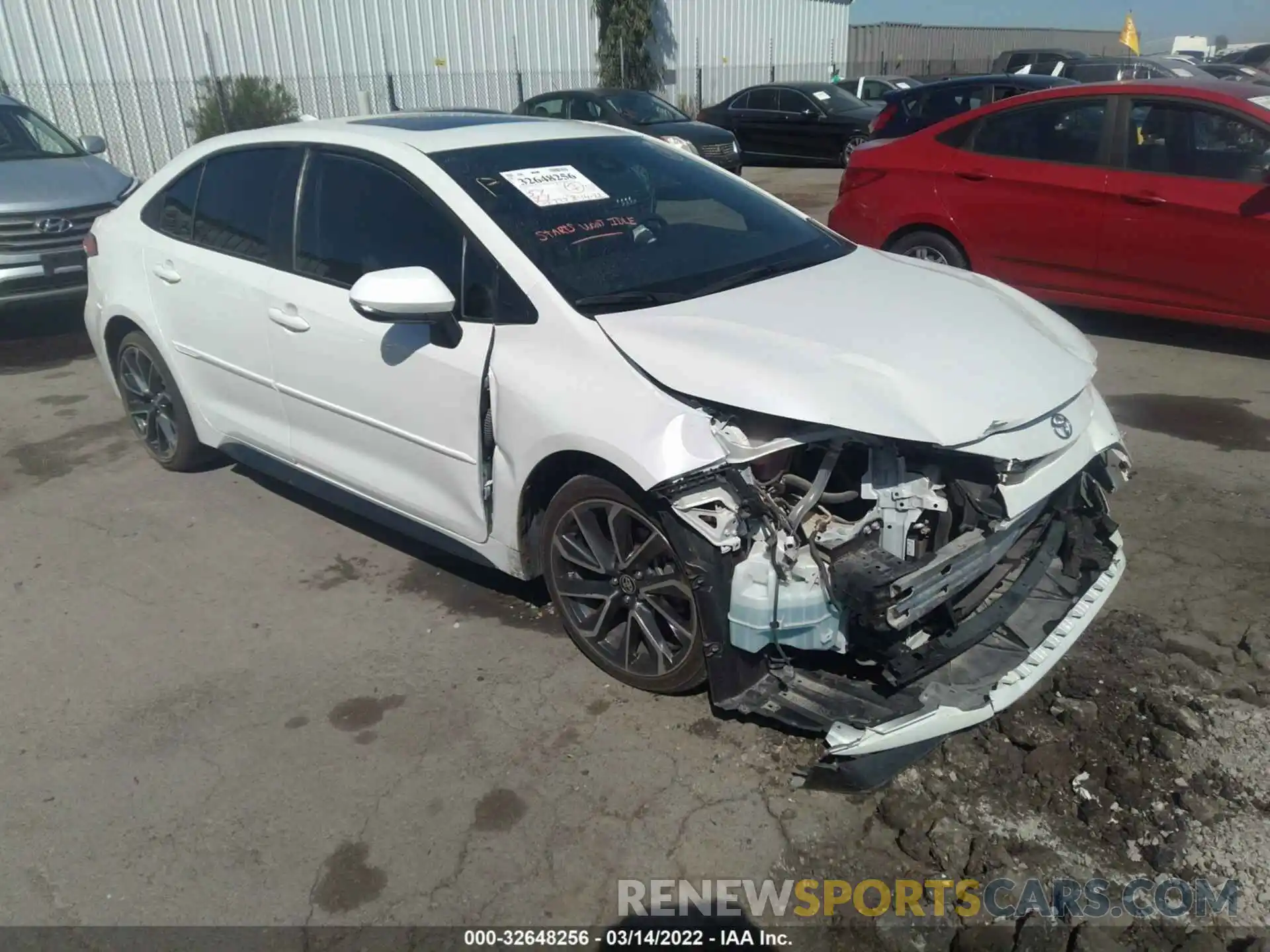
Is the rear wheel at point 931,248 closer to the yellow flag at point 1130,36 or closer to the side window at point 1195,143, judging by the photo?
the side window at point 1195,143

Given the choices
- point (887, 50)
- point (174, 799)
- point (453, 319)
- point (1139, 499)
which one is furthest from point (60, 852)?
point (887, 50)

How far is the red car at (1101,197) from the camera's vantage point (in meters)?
6.00

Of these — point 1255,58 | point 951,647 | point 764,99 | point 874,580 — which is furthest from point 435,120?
point 1255,58

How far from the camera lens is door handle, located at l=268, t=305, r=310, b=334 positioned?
13.0ft

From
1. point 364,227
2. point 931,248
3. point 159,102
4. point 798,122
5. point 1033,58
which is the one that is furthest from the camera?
point 1033,58

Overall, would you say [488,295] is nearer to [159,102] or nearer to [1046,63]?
[159,102]

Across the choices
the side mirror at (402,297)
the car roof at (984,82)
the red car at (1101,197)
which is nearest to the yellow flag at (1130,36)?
the car roof at (984,82)

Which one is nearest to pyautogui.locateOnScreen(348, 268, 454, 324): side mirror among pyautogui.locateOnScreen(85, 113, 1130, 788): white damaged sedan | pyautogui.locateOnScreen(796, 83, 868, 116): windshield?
Answer: pyautogui.locateOnScreen(85, 113, 1130, 788): white damaged sedan

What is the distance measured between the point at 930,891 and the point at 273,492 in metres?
3.82

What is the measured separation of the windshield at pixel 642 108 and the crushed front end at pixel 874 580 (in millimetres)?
13025

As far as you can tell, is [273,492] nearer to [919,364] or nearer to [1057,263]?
[919,364]

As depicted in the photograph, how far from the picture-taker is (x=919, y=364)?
9.82ft

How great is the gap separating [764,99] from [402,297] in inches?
640

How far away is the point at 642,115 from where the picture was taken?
15195mm
